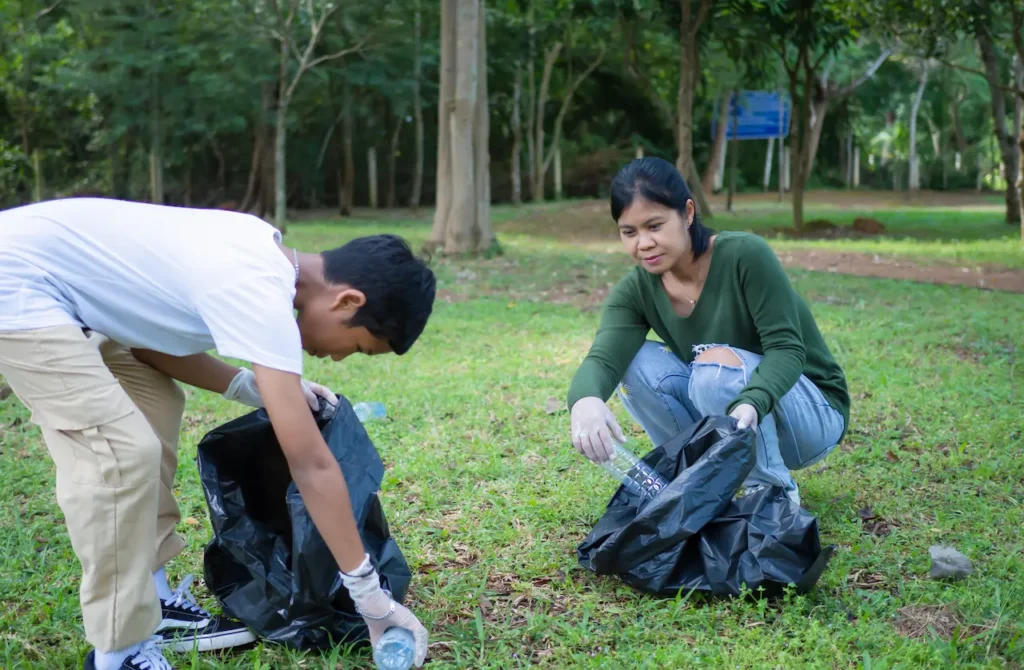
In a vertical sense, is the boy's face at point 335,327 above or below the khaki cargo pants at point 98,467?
above

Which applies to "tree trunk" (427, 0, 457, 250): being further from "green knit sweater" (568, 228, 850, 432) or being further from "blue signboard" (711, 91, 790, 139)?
"blue signboard" (711, 91, 790, 139)

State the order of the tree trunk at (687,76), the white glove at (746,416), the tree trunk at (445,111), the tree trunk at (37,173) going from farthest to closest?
the tree trunk at (37,173), the tree trunk at (687,76), the tree trunk at (445,111), the white glove at (746,416)

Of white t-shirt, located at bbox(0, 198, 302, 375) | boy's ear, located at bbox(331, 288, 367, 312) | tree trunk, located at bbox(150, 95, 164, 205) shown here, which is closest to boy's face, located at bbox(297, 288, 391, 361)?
boy's ear, located at bbox(331, 288, 367, 312)

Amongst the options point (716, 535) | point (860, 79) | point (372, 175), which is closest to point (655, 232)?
point (716, 535)

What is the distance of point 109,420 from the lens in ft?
6.59

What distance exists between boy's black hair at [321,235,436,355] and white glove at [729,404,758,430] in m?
0.97

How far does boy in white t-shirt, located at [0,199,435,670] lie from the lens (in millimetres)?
1934

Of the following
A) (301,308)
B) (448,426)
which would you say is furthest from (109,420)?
(448,426)

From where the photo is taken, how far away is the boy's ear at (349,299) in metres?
2.11

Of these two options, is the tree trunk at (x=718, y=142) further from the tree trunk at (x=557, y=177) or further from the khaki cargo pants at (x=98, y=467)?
the khaki cargo pants at (x=98, y=467)

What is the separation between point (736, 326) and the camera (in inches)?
117

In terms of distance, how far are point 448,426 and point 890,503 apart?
6.13 feet

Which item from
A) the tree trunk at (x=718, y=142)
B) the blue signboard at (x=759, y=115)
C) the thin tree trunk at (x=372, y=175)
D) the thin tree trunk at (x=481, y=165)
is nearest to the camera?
the thin tree trunk at (x=481, y=165)

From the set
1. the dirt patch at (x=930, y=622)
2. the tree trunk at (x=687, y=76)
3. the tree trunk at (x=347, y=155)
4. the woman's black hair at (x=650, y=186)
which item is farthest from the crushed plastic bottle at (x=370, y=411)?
the tree trunk at (x=347, y=155)
